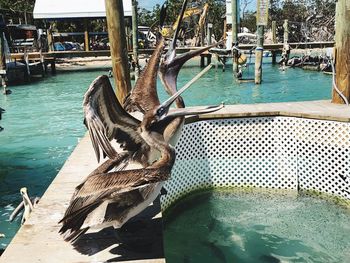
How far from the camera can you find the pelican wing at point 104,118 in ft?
11.8

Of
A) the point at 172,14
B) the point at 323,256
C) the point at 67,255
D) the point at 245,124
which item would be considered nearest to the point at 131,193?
the point at 67,255

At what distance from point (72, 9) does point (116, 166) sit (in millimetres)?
29306

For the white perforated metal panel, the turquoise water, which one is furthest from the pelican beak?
the turquoise water

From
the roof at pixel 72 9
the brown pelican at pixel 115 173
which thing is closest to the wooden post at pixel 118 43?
the brown pelican at pixel 115 173

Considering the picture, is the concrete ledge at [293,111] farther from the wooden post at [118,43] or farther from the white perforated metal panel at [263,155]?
the wooden post at [118,43]

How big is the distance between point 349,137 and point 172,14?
4619 centimetres

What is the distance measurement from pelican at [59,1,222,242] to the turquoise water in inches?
123

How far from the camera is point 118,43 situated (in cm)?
784

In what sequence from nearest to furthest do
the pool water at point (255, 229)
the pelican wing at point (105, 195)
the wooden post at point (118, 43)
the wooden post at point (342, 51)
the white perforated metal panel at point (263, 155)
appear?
the pelican wing at point (105, 195) < the pool water at point (255, 229) < the white perforated metal panel at point (263, 155) < the wooden post at point (118, 43) < the wooden post at point (342, 51)

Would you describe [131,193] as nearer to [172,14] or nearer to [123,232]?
[123,232]

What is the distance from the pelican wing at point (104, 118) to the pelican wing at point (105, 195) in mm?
343

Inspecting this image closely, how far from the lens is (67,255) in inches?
142

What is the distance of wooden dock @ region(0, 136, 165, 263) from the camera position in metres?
3.57

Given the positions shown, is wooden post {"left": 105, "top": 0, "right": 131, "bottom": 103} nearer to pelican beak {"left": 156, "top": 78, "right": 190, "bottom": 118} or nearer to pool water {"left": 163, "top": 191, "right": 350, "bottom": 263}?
pool water {"left": 163, "top": 191, "right": 350, "bottom": 263}
